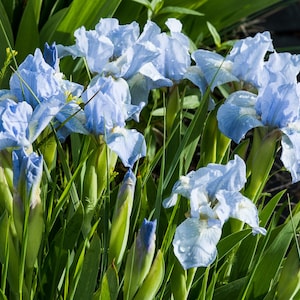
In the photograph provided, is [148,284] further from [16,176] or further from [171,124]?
[171,124]

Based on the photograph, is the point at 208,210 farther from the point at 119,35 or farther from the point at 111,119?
the point at 119,35

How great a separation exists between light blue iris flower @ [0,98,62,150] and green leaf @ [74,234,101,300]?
0.17m

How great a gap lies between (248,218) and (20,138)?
313 millimetres

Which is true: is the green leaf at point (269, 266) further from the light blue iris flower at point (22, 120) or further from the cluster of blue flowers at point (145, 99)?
the light blue iris flower at point (22, 120)

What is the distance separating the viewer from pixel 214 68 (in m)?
1.23

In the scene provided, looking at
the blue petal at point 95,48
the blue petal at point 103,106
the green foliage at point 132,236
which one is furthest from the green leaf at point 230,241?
the blue petal at point 95,48

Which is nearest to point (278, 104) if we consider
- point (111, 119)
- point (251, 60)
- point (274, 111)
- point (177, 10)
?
point (274, 111)

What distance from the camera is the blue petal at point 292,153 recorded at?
42.9 inches

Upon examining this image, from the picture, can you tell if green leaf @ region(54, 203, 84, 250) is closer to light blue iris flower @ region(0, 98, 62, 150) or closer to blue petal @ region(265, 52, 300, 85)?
light blue iris flower @ region(0, 98, 62, 150)

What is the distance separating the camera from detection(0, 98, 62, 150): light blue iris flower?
0.96 m

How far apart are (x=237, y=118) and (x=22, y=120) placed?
32 centimetres

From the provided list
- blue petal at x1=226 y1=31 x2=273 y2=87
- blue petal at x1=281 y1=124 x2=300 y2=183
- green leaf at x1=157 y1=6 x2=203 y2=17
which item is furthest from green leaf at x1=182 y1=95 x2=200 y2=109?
blue petal at x1=281 y1=124 x2=300 y2=183

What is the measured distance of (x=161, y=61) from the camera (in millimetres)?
1205

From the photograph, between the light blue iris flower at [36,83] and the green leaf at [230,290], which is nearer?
the light blue iris flower at [36,83]
